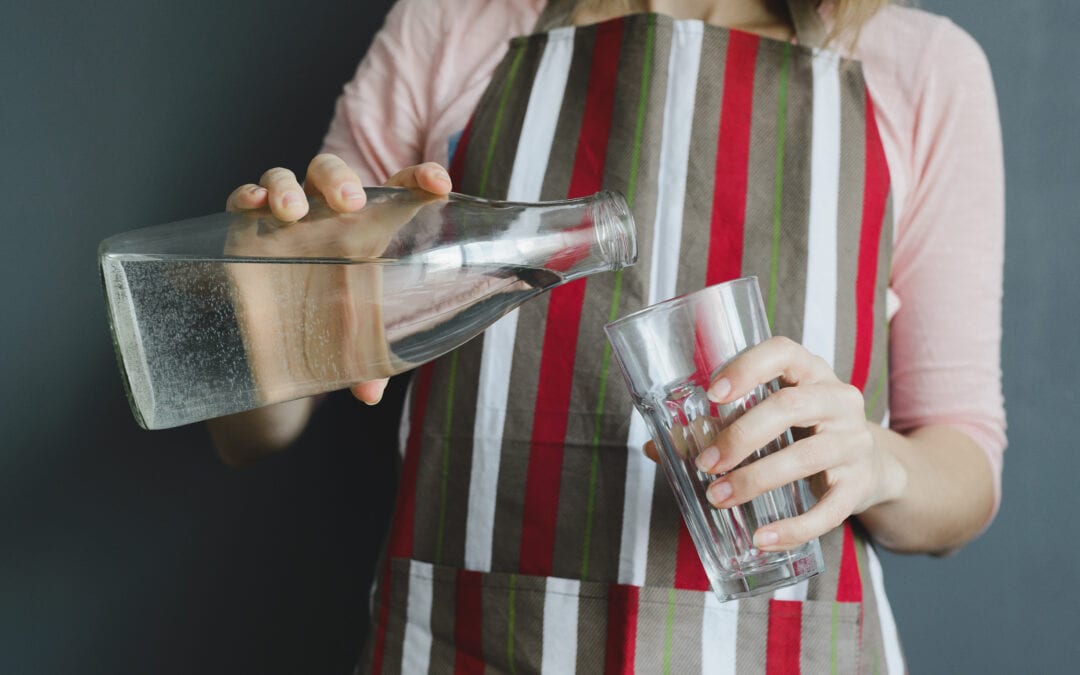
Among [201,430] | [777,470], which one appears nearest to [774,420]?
[777,470]

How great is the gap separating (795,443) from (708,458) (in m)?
0.06

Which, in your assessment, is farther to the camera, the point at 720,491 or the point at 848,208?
the point at 848,208

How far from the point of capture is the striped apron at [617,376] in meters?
0.78

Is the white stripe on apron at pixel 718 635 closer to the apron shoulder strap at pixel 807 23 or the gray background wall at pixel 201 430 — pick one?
the gray background wall at pixel 201 430

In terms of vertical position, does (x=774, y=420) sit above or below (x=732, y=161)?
below

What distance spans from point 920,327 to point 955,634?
1.34 feet

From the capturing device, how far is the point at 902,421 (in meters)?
0.91

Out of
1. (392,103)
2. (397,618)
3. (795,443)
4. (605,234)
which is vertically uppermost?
(392,103)

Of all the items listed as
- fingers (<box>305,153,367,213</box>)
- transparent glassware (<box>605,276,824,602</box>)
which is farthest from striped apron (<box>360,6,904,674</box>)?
fingers (<box>305,153,367,213</box>)

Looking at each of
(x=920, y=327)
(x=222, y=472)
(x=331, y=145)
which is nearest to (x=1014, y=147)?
(x=920, y=327)

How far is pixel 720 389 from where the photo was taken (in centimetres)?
55

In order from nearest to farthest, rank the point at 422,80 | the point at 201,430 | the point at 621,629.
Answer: the point at 621,629, the point at 422,80, the point at 201,430

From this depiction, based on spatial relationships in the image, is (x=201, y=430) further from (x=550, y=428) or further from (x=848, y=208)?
(x=848, y=208)

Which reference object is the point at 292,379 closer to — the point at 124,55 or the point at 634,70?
the point at 634,70
